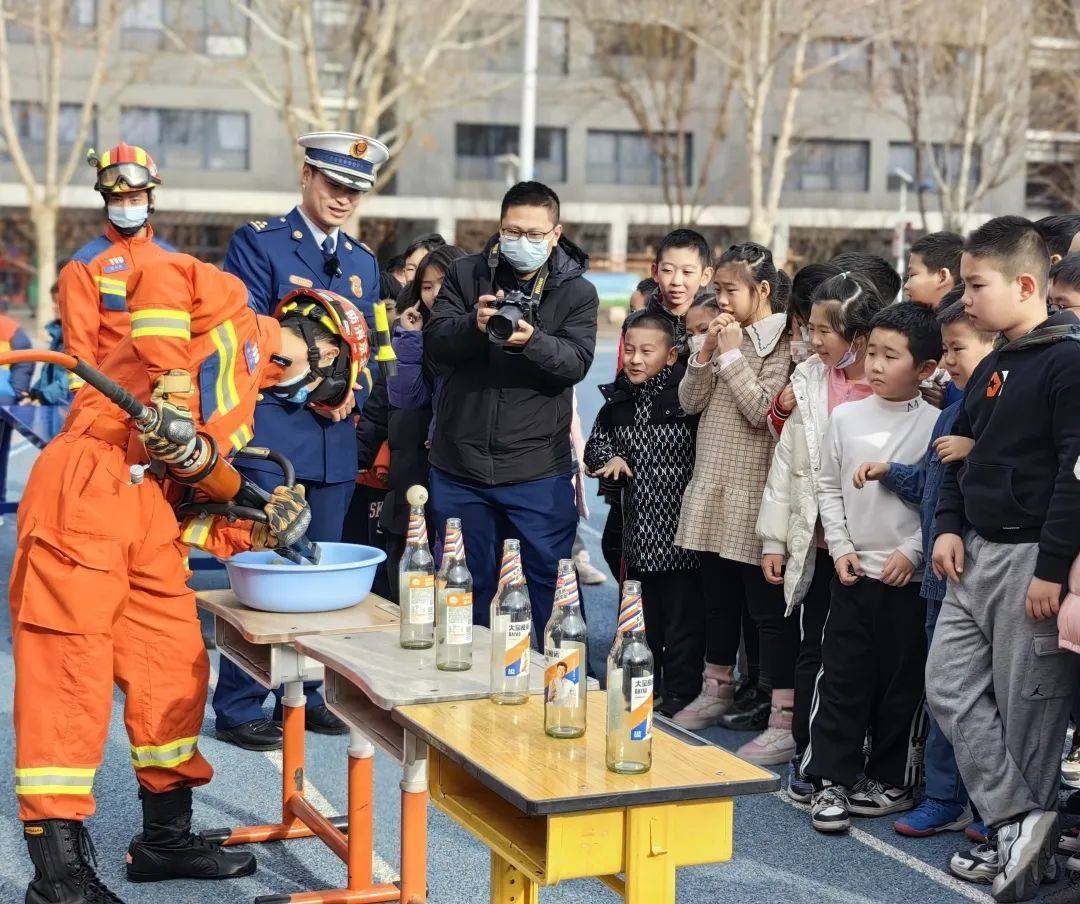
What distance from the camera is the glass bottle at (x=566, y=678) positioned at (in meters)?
3.06

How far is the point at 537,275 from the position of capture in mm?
5402

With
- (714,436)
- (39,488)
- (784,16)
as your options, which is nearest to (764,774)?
(39,488)

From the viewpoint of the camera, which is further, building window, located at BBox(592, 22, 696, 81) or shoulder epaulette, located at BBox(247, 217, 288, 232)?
building window, located at BBox(592, 22, 696, 81)

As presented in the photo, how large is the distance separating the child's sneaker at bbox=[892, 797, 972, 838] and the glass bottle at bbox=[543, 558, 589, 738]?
203 cm

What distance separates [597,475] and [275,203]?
Result: 122ft

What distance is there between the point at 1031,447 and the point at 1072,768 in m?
1.71

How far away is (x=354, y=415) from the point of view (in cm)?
559

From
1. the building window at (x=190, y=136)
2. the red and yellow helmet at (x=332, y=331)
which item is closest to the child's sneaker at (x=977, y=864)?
the red and yellow helmet at (x=332, y=331)

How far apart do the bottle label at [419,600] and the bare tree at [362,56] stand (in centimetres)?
2242

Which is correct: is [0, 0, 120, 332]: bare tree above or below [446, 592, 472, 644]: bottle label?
above

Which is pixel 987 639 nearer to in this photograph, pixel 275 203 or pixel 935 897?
pixel 935 897

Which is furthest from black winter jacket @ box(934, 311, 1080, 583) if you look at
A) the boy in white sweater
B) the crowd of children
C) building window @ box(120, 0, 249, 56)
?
building window @ box(120, 0, 249, 56)

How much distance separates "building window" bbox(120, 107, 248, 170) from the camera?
39.5m

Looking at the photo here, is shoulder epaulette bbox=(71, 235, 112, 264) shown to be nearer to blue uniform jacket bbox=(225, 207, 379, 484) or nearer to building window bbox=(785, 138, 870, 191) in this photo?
blue uniform jacket bbox=(225, 207, 379, 484)
